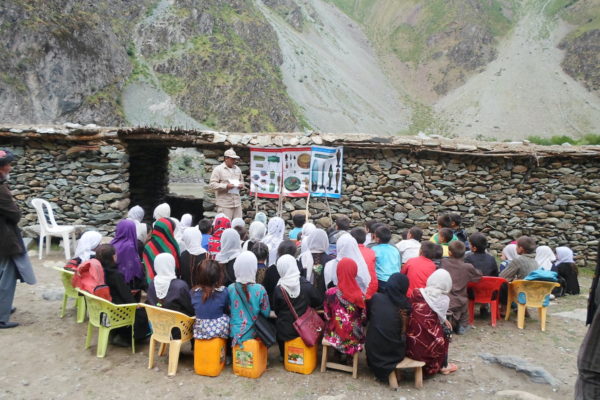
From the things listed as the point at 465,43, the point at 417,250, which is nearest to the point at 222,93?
the point at 417,250

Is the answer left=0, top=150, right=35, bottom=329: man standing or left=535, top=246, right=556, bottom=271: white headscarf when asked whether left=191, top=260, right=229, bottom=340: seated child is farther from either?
left=535, top=246, right=556, bottom=271: white headscarf

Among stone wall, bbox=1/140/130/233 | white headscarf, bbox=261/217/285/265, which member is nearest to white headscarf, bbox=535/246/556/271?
white headscarf, bbox=261/217/285/265

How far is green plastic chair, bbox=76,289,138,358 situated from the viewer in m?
4.12

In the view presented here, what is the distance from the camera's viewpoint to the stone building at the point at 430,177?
852cm

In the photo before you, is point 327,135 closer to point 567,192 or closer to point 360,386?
point 567,192

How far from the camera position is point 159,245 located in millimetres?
5039

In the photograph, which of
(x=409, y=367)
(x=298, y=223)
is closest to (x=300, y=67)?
(x=298, y=223)

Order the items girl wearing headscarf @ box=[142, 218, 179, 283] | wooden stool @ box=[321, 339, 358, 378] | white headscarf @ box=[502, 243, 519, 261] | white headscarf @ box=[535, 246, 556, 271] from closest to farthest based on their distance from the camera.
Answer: wooden stool @ box=[321, 339, 358, 378] → girl wearing headscarf @ box=[142, 218, 179, 283] → white headscarf @ box=[502, 243, 519, 261] → white headscarf @ box=[535, 246, 556, 271]

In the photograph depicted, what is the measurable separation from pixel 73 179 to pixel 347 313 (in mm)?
7713

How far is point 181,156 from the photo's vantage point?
30406mm

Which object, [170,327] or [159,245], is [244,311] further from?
[159,245]

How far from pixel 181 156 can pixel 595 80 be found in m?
44.0

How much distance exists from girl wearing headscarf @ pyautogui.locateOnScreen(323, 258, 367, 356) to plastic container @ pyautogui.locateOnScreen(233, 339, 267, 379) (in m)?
0.67

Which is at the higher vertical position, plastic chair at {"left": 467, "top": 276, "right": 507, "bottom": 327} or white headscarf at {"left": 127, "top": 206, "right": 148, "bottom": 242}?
white headscarf at {"left": 127, "top": 206, "right": 148, "bottom": 242}
